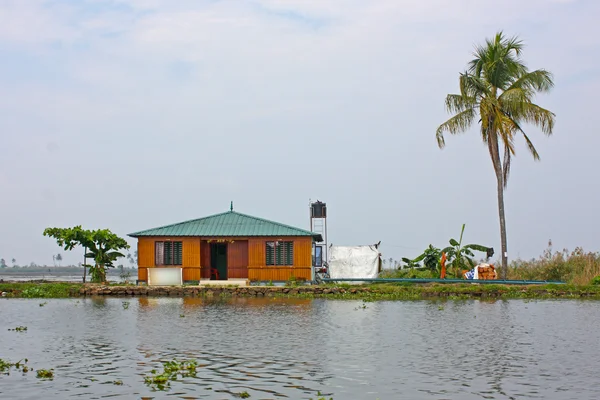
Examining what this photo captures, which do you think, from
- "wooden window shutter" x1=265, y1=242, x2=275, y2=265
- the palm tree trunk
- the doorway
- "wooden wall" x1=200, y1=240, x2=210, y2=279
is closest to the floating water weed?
"wooden window shutter" x1=265, y1=242, x2=275, y2=265

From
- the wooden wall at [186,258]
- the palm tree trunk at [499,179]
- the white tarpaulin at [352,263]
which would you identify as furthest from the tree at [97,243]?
the palm tree trunk at [499,179]

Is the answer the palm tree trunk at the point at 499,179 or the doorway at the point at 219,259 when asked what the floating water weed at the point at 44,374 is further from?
the palm tree trunk at the point at 499,179

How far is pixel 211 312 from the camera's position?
98.6ft

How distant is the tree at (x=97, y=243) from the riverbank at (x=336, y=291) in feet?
7.66

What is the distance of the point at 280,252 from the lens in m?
43.9

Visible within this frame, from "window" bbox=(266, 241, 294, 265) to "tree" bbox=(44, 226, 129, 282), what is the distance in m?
9.01

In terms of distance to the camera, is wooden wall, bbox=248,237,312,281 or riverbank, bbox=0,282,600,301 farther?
wooden wall, bbox=248,237,312,281

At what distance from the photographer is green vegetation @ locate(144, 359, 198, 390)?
599 inches

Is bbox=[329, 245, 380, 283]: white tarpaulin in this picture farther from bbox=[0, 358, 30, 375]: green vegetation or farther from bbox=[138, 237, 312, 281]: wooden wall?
bbox=[0, 358, 30, 375]: green vegetation

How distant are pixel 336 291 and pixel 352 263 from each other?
6.53 meters

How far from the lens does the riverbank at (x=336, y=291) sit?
38031mm

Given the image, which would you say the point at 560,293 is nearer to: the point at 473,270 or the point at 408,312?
the point at 473,270

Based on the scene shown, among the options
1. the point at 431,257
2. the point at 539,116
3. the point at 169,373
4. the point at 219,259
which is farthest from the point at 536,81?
the point at 169,373

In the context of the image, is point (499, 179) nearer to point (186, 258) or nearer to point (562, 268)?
point (562, 268)
